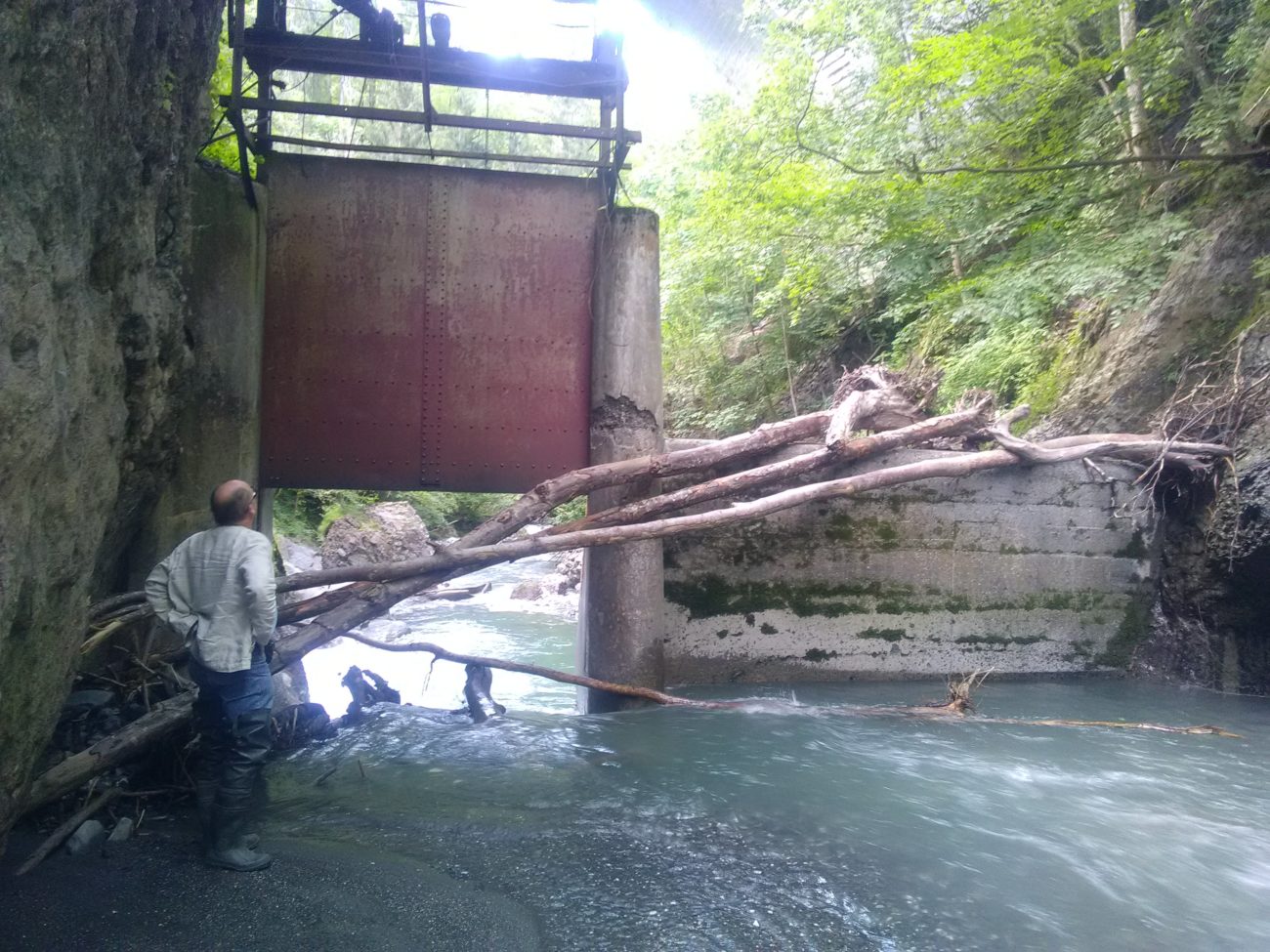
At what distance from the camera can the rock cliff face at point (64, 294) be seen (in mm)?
2562

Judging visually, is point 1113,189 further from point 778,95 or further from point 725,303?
point 725,303

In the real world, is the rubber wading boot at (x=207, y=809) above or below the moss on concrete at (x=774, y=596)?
below

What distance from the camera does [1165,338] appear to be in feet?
29.0

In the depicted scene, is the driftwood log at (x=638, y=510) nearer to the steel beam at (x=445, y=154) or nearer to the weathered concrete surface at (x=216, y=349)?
the weathered concrete surface at (x=216, y=349)

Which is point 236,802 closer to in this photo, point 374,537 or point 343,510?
point 374,537

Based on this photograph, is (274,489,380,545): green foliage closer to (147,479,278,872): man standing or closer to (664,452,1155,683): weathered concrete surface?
(664,452,1155,683): weathered concrete surface

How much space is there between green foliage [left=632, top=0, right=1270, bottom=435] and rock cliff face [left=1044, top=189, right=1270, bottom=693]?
0.51m

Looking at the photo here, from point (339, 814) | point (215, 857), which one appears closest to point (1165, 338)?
point (339, 814)

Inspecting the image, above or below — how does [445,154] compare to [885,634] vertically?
above

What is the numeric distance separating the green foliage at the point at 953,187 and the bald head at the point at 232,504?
8756mm

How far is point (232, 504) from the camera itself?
3.89 meters

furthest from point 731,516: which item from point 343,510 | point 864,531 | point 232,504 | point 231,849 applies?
point 343,510

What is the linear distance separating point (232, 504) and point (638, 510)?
3451 millimetres

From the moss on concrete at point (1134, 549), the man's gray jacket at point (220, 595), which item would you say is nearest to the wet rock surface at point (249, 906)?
the man's gray jacket at point (220, 595)
